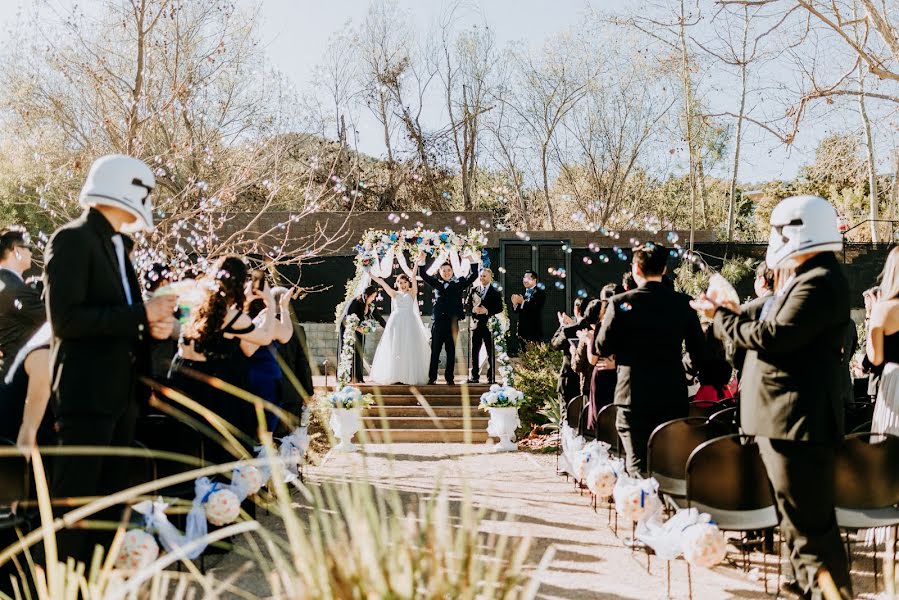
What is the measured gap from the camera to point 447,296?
13.6 metres

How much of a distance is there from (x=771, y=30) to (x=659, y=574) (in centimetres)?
979

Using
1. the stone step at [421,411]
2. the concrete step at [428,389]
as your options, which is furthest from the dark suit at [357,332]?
the stone step at [421,411]

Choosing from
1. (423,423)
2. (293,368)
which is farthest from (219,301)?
(423,423)

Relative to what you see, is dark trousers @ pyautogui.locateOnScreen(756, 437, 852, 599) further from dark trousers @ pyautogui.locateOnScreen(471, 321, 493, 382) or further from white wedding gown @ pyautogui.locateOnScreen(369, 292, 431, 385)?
white wedding gown @ pyautogui.locateOnScreen(369, 292, 431, 385)

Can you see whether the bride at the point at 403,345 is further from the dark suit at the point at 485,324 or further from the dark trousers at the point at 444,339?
the dark suit at the point at 485,324

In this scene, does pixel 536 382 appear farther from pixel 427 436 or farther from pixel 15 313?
pixel 15 313

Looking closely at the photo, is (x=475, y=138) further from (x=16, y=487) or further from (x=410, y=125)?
(x=16, y=487)

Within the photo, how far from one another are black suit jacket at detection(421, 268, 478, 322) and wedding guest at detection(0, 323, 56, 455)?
9500 millimetres

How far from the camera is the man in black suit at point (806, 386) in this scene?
12.3 ft

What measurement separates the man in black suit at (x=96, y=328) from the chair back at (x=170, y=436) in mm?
1137

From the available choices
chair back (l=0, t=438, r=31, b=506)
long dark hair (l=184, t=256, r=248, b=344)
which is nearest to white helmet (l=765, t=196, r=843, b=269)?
long dark hair (l=184, t=256, r=248, b=344)

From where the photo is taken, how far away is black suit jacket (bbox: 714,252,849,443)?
375 centimetres

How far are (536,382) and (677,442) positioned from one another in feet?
25.1

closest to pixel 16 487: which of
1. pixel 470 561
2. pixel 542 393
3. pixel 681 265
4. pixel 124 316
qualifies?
pixel 124 316
